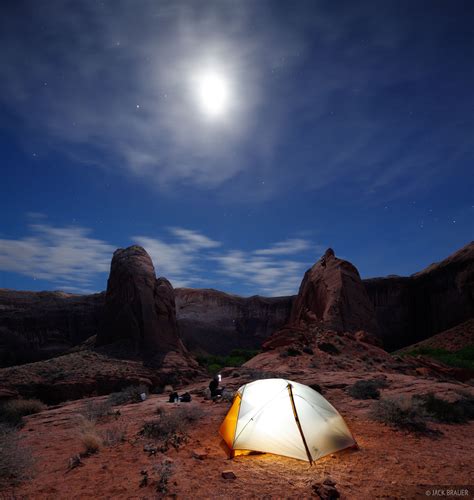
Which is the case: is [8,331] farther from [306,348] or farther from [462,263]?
[462,263]

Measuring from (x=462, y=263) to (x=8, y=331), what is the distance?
56.6 metres

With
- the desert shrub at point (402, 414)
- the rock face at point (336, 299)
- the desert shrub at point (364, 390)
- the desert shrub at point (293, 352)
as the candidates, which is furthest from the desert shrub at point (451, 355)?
the desert shrub at point (402, 414)

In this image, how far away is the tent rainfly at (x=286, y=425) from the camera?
6.32 metres

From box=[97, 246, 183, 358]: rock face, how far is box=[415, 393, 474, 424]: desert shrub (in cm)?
1601

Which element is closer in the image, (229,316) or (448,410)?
(448,410)

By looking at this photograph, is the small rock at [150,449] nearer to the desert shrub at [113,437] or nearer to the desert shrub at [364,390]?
the desert shrub at [113,437]

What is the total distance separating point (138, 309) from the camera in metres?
22.8

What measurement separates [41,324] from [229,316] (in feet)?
98.1

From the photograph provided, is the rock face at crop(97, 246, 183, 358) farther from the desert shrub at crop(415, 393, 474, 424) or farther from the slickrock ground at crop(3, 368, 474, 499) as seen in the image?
the desert shrub at crop(415, 393, 474, 424)

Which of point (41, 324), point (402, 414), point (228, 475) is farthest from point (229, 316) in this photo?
point (228, 475)

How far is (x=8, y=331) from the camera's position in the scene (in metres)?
39.3

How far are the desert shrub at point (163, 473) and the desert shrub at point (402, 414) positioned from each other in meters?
5.59

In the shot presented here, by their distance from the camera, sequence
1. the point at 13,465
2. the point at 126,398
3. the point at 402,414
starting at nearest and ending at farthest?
1. the point at 13,465
2. the point at 402,414
3. the point at 126,398

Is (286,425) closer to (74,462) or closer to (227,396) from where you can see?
(74,462)
